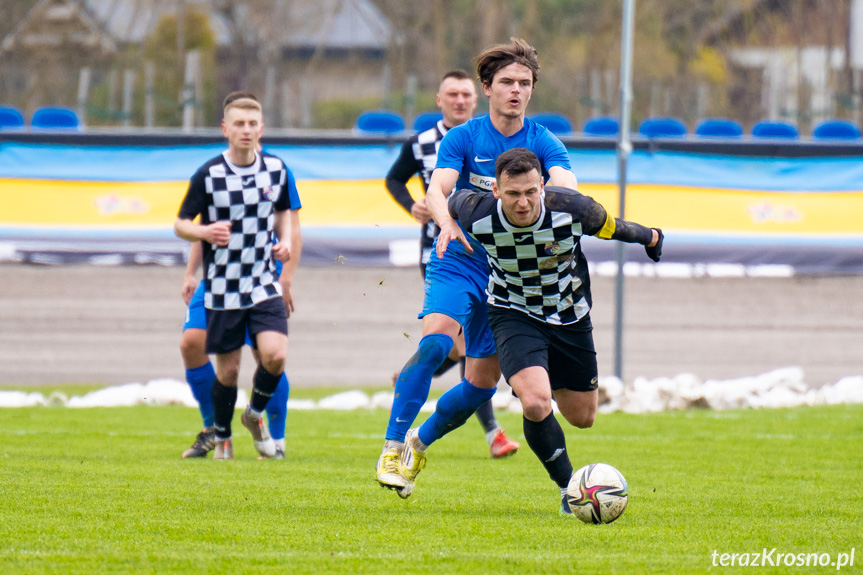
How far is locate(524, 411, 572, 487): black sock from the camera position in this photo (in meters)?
4.78

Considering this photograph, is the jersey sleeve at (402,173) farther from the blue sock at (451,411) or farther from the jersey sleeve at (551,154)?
the blue sock at (451,411)

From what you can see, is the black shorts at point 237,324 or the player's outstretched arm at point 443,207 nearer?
the player's outstretched arm at point 443,207

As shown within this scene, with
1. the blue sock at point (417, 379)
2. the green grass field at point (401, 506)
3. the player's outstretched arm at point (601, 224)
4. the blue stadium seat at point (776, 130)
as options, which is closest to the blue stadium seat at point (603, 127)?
the blue stadium seat at point (776, 130)

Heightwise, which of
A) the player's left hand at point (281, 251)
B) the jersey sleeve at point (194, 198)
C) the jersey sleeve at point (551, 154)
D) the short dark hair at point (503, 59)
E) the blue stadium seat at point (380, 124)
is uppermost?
the blue stadium seat at point (380, 124)

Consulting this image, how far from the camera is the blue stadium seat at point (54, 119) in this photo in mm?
13367

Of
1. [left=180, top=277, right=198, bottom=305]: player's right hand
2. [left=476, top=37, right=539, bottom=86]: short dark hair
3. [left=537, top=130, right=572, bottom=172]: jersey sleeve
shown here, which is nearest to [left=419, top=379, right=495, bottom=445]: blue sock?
[left=537, top=130, right=572, bottom=172]: jersey sleeve

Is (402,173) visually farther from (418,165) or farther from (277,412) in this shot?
(277,412)

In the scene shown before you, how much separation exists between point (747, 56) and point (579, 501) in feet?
71.1

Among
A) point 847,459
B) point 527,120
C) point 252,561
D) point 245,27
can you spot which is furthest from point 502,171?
point 245,27

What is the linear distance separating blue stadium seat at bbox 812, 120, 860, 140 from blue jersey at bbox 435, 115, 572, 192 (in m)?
9.30

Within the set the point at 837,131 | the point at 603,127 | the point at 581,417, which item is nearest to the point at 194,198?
the point at 581,417

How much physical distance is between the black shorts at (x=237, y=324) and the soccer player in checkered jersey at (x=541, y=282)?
2009 millimetres

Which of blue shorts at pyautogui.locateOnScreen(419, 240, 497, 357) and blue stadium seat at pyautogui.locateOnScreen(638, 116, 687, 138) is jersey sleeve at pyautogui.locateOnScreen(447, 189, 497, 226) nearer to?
blue shorts at pyautogui.locateOnScreen(419, 240, 497, 357)

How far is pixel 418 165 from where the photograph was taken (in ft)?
24.2
